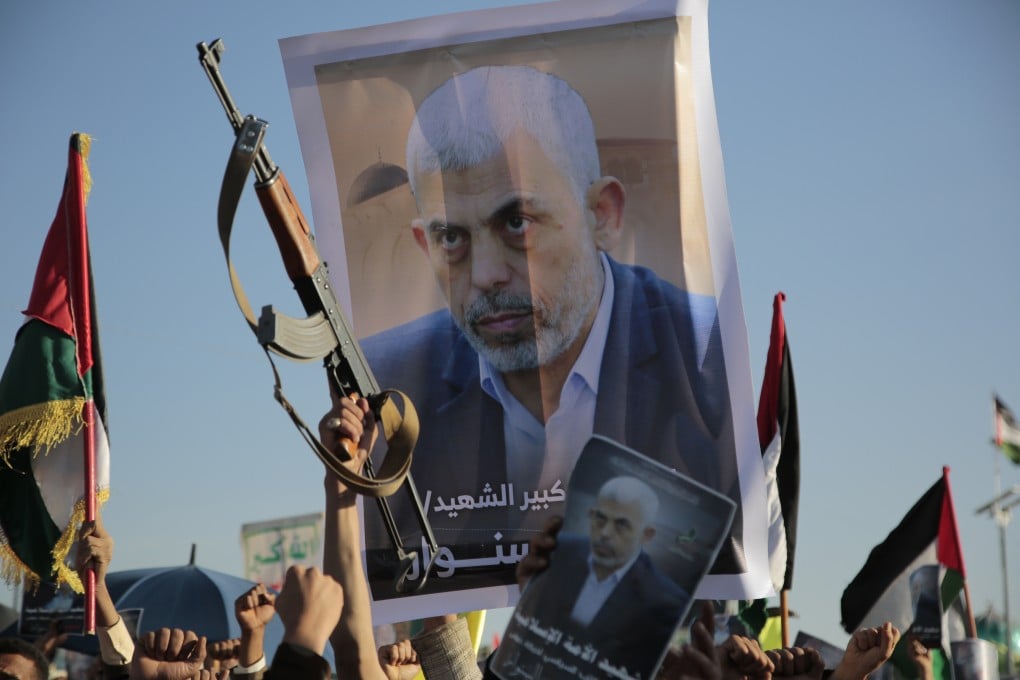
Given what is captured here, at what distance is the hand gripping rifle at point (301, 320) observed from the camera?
3.93m

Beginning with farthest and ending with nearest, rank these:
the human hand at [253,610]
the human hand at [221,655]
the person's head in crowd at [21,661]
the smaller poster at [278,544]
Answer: the smaller poster at [278,544], the human hand at [221,655], the person's head in crowd at [21,661], the human hand at [253,610]

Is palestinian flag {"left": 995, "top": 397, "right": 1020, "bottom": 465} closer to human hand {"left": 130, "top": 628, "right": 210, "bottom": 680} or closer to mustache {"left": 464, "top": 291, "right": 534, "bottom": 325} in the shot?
mustache {"left": 464, "top": 291, "right": 534, "bottom": 325}

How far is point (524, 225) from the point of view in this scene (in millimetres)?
6441

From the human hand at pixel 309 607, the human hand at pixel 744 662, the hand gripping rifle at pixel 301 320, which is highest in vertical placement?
the hand gripping rifle at pixel 301 320

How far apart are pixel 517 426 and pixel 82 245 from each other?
2.31 m

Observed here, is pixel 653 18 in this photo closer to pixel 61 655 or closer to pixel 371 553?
pixel 371 553

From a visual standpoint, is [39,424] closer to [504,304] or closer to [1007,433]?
[504,304]

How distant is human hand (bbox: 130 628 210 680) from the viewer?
4.97 m

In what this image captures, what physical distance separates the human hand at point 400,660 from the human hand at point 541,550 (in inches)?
72.6

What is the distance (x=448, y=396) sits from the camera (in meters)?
6.51

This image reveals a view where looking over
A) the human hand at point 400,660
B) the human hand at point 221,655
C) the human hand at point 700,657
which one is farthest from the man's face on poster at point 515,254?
the human hand at point 700,657

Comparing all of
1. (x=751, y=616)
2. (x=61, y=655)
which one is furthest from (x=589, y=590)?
(x=61, y=655)

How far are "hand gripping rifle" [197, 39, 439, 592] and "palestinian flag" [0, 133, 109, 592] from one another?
2193mm

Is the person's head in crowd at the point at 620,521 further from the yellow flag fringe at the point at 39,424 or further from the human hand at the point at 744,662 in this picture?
the yellow flag fringe at the point at 39,424
